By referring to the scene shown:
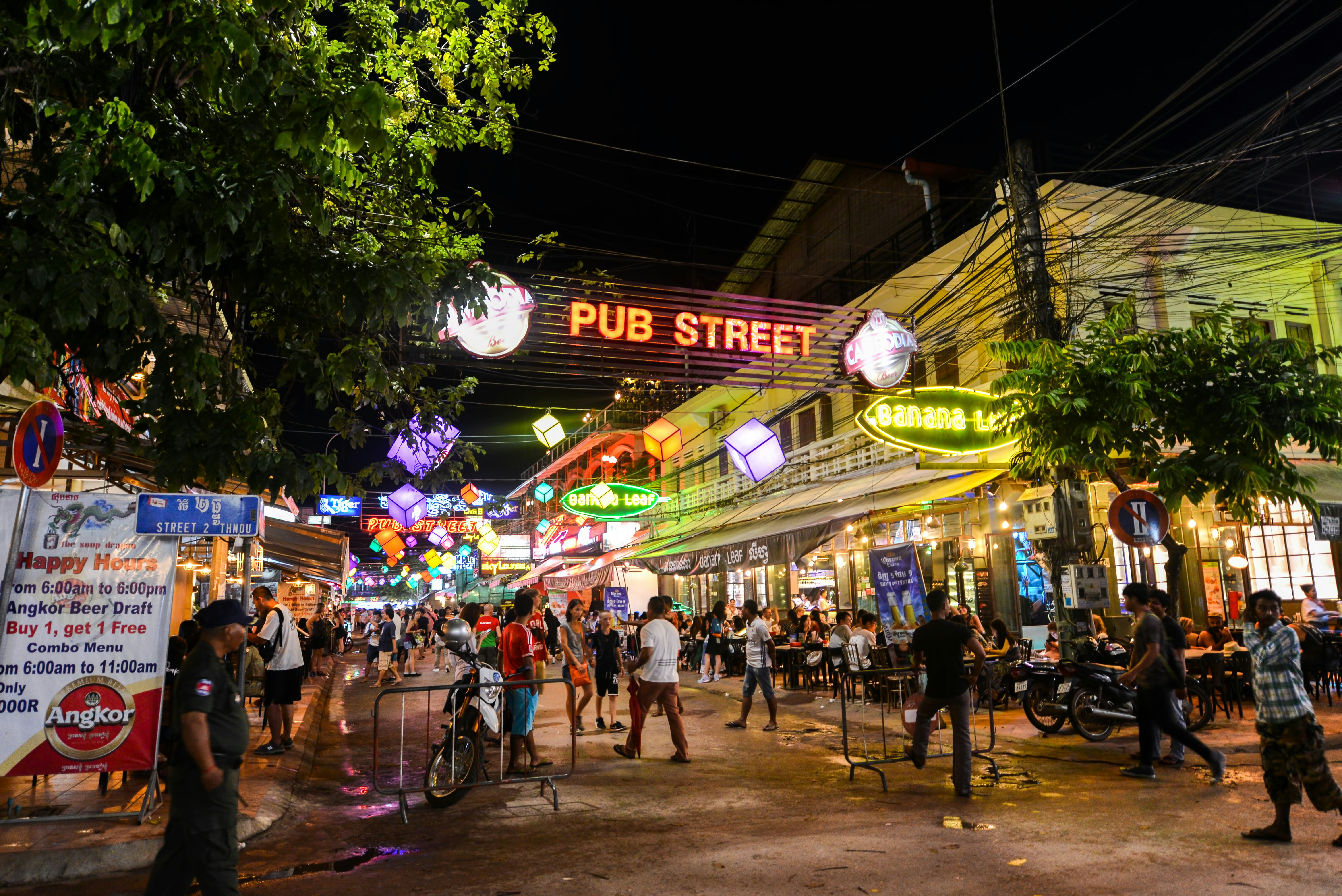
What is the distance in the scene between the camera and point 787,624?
21188mm

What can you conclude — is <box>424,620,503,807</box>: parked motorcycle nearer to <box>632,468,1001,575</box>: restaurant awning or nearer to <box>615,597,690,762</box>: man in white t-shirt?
<box>615,597,690,762</box>: man in white t-shirt

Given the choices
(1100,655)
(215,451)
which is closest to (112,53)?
(215,451)

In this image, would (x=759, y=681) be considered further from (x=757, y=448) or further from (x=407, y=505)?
(x=407, y=505)

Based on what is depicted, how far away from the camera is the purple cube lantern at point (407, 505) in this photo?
→ 22.7m

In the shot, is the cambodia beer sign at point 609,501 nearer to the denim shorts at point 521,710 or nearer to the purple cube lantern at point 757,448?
the purple cube lantern at point 757,448

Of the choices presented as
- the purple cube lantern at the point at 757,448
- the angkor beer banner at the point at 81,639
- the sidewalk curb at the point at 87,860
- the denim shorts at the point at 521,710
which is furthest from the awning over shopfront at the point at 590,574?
the sidewalk curb at the point at 87,860

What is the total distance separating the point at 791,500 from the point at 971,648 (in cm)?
1391

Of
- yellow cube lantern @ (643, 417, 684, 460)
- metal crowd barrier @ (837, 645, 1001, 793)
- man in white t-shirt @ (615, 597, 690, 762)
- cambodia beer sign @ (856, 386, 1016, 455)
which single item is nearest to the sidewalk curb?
man in white t-shirt @ (615, 597, 690, 762)

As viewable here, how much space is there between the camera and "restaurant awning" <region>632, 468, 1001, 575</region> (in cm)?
1580

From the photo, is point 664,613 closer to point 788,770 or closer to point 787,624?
point 788,770

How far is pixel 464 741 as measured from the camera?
332 inches

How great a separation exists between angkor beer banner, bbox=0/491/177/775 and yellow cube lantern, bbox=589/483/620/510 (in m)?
17.2

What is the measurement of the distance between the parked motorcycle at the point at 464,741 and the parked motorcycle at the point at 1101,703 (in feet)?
22.5

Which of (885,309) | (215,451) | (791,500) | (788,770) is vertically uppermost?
(885,309)
